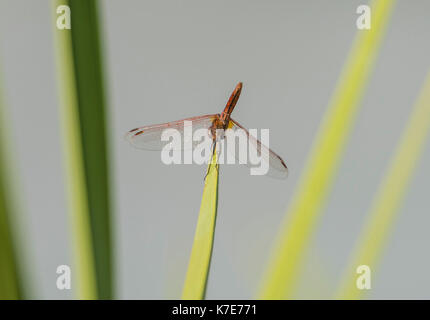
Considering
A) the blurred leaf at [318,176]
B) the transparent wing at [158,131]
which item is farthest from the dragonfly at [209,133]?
→ the blurred leaf at [318,176]

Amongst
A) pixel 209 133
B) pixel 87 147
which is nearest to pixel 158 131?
pixel 209 133

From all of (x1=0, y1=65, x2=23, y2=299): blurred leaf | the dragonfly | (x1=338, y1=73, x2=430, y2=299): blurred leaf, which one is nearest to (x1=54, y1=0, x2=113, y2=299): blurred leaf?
(x1=0, y1=65, x2=23, y2=299): blurred leaf

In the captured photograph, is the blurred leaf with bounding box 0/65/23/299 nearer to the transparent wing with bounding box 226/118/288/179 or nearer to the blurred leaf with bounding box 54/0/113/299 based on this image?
the blurred leaf with bounding box 54/0/113/299

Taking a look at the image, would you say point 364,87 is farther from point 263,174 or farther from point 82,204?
point 263,174

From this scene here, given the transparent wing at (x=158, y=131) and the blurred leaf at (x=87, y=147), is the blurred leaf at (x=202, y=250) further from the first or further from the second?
the transparent wing at (x=158, y=131)

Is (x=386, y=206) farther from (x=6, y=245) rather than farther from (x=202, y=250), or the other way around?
(x=6, y=245)
